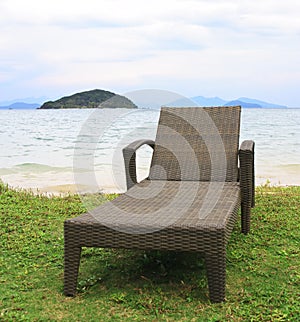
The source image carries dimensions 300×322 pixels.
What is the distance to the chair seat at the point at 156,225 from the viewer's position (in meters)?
2.41

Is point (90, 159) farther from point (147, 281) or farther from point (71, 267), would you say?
point (71, 267)

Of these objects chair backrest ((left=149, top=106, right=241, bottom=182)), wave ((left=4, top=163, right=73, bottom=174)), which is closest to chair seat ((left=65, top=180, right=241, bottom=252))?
chair backrest ((left=149, top=106, right=241, bottom=182))

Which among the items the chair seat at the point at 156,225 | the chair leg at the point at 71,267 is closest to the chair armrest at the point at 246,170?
the chair seat at the point at 156,225

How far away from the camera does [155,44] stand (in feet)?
38.2

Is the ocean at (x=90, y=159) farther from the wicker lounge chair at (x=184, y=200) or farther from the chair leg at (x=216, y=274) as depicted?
the chair leg at (x=216, y=274)

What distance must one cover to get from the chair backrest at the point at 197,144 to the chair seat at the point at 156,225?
1060 mm

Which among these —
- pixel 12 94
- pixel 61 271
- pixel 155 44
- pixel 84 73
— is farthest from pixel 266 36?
pixel 61 271

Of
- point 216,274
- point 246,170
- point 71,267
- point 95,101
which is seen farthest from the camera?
point 95,101

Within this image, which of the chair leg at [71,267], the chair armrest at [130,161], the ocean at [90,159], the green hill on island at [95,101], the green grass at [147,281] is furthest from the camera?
the ocean at [90,159]

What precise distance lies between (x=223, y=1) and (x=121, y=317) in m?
8.13

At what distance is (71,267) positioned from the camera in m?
2.61

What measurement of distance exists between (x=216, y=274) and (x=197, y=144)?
88.2 inches

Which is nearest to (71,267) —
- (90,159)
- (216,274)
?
(216,274)

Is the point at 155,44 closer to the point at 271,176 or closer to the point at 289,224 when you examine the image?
the point at 271,176
